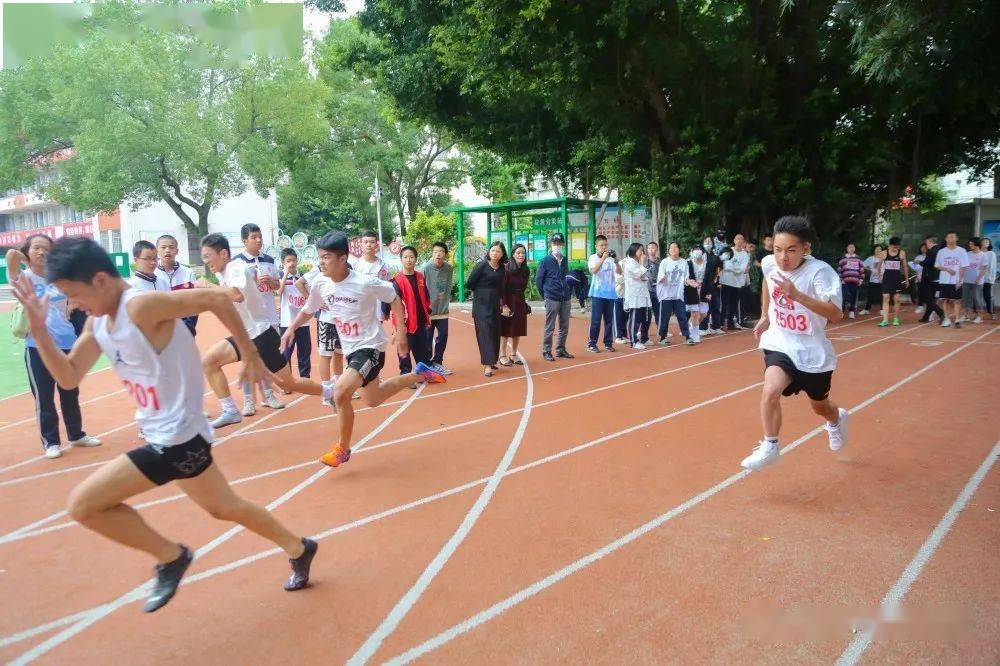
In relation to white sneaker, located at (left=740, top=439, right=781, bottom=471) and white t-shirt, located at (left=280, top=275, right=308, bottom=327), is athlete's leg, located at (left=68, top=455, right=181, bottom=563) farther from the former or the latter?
white t-shirt, located at (left=280, top=275, right=308, bottom=327)

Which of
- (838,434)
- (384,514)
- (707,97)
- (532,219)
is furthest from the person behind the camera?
(532,219)

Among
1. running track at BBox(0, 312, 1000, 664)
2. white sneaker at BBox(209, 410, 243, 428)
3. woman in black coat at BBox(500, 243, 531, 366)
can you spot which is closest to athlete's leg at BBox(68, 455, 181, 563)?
running track at BBox(0, 312, 1000, 664)

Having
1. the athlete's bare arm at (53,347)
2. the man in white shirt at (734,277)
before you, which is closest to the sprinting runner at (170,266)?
the athlete's bare arm at (53,347)

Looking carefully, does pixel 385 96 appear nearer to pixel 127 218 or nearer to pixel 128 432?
pixel 128 432

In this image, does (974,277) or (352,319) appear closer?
(352,319)

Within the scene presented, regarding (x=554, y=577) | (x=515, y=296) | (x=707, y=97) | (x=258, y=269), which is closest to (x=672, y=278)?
(x=515, y=296)

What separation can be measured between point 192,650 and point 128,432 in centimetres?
497

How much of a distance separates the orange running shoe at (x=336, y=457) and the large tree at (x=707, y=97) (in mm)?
9154

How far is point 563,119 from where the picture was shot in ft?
56.6

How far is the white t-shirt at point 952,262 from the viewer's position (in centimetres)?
1315

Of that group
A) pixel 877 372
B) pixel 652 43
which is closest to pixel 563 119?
pixel 652 43

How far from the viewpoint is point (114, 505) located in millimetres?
3188

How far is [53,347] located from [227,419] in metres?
4.51

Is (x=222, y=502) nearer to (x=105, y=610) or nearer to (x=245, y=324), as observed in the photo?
(x=105, y=610)
